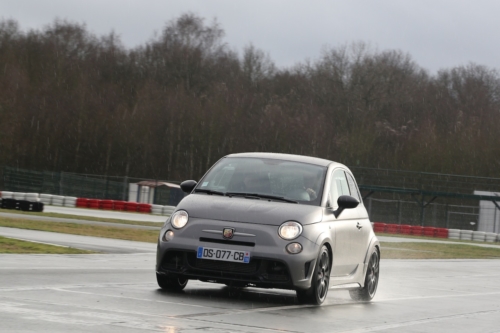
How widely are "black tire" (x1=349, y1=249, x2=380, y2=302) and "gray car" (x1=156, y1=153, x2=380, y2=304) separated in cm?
88

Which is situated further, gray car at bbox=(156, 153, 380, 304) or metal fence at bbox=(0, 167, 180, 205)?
metal fence at bbox=(0, 167, 180, 205)

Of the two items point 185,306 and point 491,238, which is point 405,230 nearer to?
point 491,238

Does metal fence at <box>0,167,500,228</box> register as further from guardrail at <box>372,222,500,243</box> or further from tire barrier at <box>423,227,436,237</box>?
tire barrier at <box>423,227,436,237</box>

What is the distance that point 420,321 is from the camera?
10.1m

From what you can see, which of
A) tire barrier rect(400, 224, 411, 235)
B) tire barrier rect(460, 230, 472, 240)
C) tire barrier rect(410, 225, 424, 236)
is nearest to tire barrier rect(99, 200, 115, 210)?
tire barrier rect(400, 224, 411, 235)

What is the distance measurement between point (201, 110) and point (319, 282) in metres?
72.5

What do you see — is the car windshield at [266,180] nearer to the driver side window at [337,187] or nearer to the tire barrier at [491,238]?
the driver side window at [337,187]

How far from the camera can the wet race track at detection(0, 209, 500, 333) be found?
26.0 feet

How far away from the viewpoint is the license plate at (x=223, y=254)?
32.8 ft

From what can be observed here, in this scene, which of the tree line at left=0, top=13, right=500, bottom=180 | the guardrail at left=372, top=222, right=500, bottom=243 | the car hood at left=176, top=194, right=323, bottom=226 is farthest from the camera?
the tree line at left=0, top=13, right=500, bottom=180

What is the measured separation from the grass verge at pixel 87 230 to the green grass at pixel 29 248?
596 cm

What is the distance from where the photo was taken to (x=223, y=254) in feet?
32.9

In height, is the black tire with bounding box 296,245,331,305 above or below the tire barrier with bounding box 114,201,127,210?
below

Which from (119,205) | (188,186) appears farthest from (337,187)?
(119,205)
